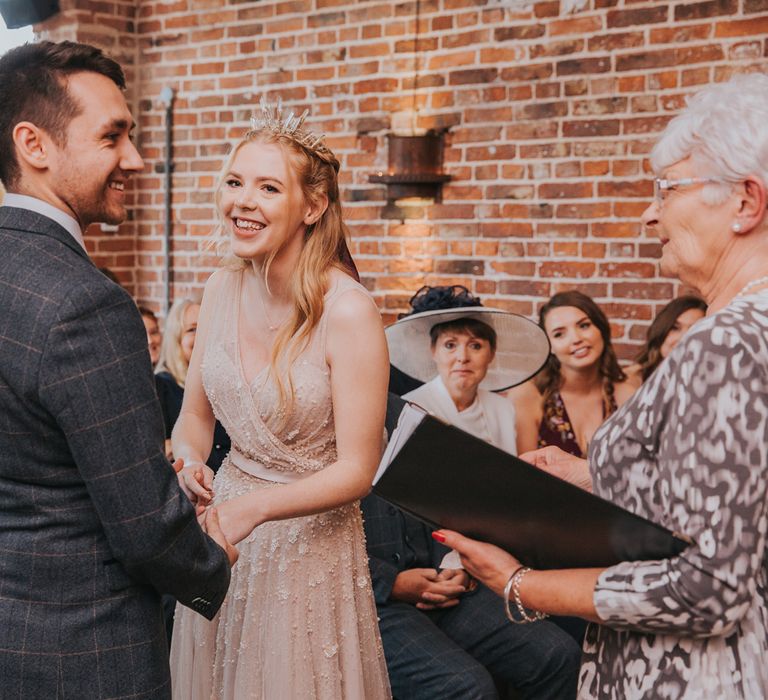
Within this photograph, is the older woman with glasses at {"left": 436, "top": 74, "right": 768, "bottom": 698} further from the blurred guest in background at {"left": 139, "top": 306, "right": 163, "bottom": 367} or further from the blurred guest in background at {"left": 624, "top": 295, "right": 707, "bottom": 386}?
the blurred guest in background at {"left": 139, "top": 306, "right": 163, "bottom": 367}

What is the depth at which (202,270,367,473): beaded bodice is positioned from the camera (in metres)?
1.98

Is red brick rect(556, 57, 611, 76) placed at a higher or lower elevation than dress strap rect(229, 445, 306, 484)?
higher

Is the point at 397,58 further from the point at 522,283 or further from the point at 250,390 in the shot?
the point at 250,390

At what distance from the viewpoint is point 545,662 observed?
9.02 feet

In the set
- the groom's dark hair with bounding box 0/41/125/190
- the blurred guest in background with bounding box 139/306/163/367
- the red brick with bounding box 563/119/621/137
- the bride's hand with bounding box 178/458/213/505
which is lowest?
the blurred guest in background with bounding box 139/306/163/367

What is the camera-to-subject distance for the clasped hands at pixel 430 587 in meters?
2.76

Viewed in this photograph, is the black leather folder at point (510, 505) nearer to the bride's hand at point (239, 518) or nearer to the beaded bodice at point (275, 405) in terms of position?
the bride's hand at point (239, 518)

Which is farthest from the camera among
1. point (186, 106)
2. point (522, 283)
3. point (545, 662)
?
point (186, 106)

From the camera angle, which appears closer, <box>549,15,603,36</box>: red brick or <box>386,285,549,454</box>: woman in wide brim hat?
<box>386,285,549,454</box>: woman in wide brim hat

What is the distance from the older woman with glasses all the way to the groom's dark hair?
0.80m

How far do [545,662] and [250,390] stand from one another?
4.23 feet

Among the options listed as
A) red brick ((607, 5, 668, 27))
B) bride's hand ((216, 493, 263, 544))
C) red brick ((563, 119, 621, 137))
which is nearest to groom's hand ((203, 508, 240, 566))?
bride's hand ((216, 493, 263, 544))

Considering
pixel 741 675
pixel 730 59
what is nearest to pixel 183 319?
pixel 730 59

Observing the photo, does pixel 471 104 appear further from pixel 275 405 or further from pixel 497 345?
pixel 275 405
